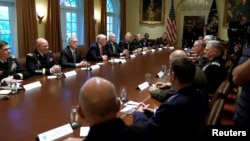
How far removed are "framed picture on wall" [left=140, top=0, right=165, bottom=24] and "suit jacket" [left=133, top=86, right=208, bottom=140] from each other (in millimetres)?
9386

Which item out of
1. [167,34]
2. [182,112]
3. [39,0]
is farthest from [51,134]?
[167,34]

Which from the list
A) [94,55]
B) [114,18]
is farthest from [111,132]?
[114,18]

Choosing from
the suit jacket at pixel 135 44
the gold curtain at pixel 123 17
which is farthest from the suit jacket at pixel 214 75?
the gold curtain at pixel 123 17

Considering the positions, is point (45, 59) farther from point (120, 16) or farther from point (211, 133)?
point (120, 16)

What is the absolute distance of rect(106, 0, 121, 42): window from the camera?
10029 mm

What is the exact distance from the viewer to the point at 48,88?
108 inches

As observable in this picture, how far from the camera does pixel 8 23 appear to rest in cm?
584

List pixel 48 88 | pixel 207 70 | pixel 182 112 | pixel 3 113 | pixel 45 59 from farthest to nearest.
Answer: pixel 45 59, pixel 207 70, pixel 48 88, pixel 3 113, pixel 182 112

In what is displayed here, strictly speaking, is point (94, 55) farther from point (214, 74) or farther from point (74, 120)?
point (74, 120)

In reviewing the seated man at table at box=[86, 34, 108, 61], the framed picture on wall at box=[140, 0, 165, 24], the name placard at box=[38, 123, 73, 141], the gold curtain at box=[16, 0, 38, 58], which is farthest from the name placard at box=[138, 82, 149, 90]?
the framed picture on wall at box=[140, 0, 165, 24]

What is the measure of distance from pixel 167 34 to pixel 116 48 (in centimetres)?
423

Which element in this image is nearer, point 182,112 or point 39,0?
point 182,112

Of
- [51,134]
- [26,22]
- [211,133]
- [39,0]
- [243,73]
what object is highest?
[39,0]

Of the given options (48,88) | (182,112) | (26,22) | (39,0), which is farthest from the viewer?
(39,0)
